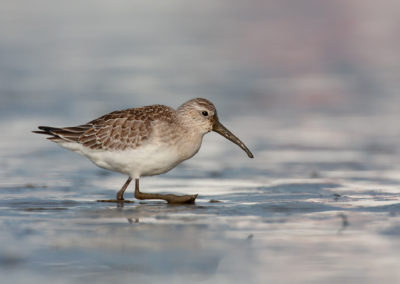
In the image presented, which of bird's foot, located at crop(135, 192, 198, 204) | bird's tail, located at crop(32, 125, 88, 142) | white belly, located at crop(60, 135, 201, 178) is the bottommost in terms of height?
bird's foot, located at crop(135, 192, 198, 204)

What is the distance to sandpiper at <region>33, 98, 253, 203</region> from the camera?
11.1m

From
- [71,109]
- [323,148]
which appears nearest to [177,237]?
[323,148]

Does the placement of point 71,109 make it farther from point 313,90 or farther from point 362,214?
point 362,214

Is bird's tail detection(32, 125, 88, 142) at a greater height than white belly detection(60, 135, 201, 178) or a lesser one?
greater

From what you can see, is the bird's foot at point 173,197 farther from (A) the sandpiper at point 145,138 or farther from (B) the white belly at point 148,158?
(B) the white belly at point 148,158

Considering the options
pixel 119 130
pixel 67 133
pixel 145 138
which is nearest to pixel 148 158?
pixel 145 138

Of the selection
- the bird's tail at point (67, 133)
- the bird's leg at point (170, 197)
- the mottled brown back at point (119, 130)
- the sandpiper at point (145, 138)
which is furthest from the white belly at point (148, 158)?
the bird's tail at point (67, 133)

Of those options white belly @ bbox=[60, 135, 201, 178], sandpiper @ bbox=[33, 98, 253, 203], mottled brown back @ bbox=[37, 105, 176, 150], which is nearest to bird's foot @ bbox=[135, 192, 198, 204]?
sandpiper @ bbox=[33, 98, 253, 203]

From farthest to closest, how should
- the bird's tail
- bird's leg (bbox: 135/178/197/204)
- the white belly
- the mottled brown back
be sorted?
1. the bird's tail
2. the mottled brown back
3. the white belly
4. bird's leg (bbox: 135/178/197/204)

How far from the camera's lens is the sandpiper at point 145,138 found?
36.3 ft

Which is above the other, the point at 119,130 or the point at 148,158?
the point at 119,130

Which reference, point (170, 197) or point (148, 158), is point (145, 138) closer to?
point (148, 158)

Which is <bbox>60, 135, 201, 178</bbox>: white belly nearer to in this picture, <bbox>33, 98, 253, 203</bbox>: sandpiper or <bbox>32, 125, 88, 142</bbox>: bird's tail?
<bbox>33, 98, 253, 203</bbox>: sandpiper

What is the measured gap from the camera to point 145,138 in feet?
36.5
